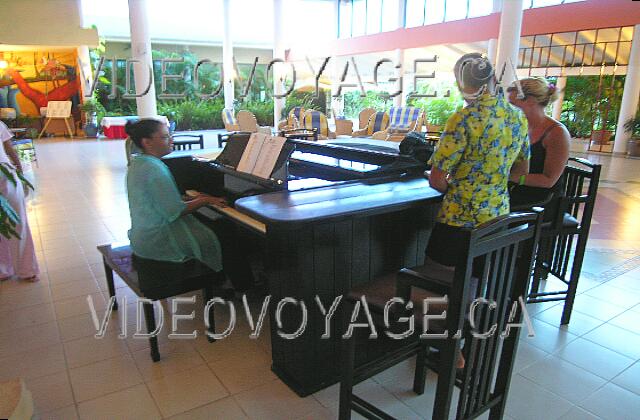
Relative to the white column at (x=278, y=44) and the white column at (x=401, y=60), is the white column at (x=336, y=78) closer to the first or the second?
the white column at (x=278, y=44)

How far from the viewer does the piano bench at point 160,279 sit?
94.2 inches

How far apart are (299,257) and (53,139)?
48.6 ft

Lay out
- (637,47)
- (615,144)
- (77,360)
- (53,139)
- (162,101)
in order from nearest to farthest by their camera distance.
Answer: (77,360), (637,47), (615,144), (53,139), (162,101)

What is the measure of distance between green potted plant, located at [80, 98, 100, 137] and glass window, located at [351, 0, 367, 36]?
378 inches

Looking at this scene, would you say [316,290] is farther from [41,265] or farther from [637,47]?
[637,47]

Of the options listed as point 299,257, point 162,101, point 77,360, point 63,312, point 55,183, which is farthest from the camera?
point 162,101

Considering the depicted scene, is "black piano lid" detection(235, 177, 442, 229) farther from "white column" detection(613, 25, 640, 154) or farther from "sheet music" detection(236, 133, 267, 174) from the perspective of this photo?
"white column" detection(613, 25, 640, 154)

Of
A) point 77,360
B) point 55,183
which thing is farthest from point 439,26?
point 77,360

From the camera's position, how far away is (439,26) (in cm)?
1179

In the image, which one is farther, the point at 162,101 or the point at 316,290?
the point at 162,101

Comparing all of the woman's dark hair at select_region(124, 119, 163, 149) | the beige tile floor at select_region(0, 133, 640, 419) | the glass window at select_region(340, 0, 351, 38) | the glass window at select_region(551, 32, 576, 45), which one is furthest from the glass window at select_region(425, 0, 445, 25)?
the woman's dark hair at select_region(124, 119, 163, 149)

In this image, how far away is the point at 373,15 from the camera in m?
16.6

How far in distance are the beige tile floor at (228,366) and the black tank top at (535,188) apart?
84cm

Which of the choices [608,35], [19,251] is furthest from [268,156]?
[608,35]
